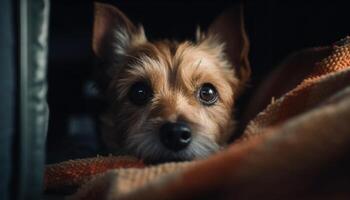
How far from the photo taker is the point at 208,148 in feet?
5.32

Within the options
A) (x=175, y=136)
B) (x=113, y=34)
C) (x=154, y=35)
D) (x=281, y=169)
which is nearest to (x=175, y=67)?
(x=113, y=34)

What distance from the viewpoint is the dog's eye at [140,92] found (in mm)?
1887

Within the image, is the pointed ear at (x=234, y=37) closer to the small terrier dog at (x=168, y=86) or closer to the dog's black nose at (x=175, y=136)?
the small terrier dog at (x=168, y=86)

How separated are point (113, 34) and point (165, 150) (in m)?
0.67

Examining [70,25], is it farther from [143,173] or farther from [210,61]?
[143,173]

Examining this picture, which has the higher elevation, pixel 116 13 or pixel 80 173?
pixel 116 13

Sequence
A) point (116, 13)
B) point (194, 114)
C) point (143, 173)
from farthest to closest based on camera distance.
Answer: point (116, 13)
point (194, 114)
point (143, 173)

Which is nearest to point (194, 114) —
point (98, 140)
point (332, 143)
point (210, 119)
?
point (210, 119)

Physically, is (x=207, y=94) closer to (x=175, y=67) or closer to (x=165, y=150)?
(x=175, y=67)

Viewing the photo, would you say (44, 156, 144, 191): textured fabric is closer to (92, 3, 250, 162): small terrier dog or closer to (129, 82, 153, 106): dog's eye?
(92, 3, 250, 162): small terrier dog

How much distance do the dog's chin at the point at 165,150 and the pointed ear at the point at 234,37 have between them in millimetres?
545

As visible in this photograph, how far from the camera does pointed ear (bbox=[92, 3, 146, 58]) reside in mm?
2004

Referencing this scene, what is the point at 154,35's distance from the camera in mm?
2516

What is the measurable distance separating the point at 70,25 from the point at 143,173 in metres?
1.51
